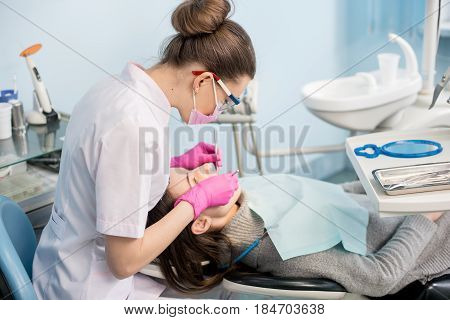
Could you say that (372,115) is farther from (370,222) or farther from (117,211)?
(117,211)

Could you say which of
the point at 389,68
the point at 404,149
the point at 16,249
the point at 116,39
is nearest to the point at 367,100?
the point at 389,68

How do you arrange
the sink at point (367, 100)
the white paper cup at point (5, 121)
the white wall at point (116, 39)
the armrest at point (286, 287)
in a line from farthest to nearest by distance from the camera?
the sink at point (367, 100)
the white wall at point (116, 39)
the white paper cup at point (5, 121)
the armrest at point (286, 287)

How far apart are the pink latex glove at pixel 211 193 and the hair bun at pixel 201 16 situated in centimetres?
34

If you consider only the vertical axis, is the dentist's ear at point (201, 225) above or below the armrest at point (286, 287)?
above

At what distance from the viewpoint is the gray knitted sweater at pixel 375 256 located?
4.26 feet

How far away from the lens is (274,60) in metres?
2.43

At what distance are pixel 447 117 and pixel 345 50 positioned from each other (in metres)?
1.25

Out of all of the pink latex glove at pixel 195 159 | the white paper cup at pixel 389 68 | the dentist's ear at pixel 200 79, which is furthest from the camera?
the white paper cup at pixel 389 68

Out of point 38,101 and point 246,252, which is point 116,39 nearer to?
point 38,101

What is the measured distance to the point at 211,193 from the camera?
4.21ft

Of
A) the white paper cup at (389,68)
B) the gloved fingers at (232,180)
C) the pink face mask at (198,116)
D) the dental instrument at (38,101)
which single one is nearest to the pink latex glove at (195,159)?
the gloved fingers at (232,180)

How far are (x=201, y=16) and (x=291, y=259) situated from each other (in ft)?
1.99

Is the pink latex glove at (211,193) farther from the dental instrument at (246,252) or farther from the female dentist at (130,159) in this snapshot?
the dental instrument at (246,252)
